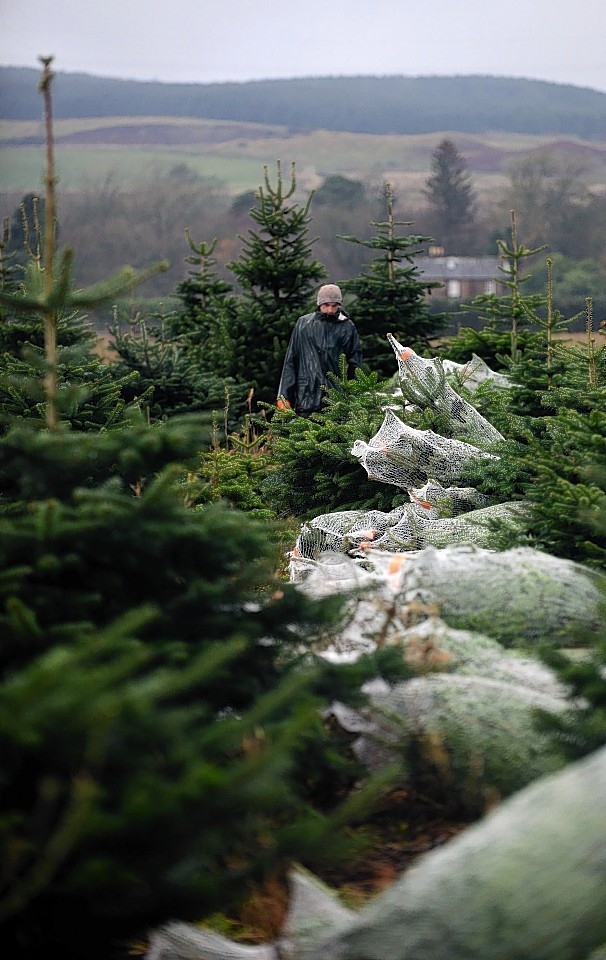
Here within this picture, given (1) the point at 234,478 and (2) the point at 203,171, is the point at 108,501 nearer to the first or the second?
(1) the point at 234,478

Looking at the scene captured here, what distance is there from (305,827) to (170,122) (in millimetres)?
139420

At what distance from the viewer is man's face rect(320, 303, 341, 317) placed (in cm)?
1041

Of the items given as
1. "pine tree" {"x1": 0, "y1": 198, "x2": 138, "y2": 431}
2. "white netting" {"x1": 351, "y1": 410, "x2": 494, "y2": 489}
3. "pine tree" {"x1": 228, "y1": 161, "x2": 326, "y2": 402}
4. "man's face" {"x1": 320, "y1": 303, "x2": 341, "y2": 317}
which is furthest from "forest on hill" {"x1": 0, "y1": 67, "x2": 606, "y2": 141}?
"white netting" {"x1": 351, "y1": 410, "x2": 494, "y2": 489}

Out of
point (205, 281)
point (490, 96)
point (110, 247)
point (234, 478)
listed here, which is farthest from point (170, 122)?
point (234, 478)

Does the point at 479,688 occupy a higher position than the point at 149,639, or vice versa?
the point at 149,639

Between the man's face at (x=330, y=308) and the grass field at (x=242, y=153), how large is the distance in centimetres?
7459

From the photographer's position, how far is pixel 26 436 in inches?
120

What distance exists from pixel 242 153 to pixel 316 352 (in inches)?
4421

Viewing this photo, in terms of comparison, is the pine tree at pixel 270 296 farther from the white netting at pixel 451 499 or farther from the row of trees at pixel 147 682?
the row of trees at pixel 147 682

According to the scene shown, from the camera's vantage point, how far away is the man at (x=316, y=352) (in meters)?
10.6

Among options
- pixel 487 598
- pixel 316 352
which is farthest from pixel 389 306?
pixel 487 598

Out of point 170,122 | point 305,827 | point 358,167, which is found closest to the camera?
point 305,827

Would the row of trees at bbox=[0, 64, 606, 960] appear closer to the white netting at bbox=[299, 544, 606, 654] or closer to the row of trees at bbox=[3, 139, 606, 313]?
the white netting at bbox=[299, 544, 606, 654]

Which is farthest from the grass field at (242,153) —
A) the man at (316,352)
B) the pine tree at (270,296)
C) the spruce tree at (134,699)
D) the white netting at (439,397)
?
the spruce tree at (134,699)
